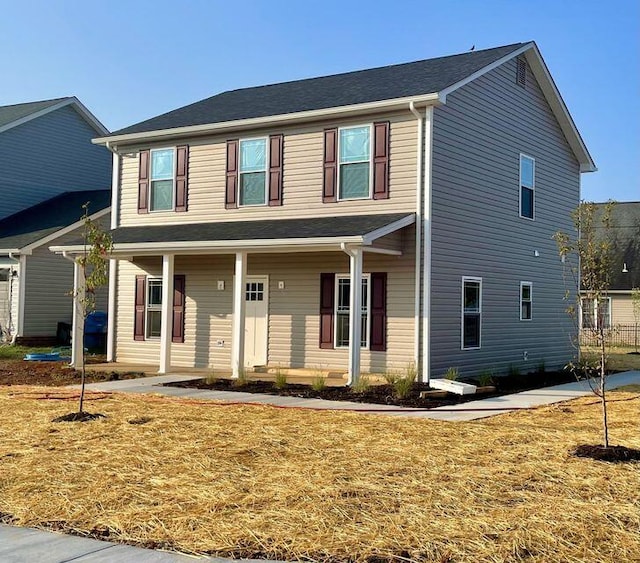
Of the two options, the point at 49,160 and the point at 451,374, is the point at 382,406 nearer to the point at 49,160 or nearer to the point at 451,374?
the point at 451,374

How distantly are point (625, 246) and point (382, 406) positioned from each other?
2527 centimetres

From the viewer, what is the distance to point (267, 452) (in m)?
7.85

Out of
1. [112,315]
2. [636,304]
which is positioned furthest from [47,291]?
[636,304]

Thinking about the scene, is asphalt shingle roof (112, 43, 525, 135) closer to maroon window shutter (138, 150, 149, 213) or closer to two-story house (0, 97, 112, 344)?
maroon window shutter (138, 150, 149, 213)

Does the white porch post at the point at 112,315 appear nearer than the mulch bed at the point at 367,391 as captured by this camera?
No

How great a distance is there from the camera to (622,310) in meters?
31.5

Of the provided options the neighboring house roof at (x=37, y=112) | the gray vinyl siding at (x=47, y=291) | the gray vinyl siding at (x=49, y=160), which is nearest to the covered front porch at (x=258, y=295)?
the gray vinyl siding at (x=47, y=291)

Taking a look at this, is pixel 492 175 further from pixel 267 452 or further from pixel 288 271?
pixel 267 452

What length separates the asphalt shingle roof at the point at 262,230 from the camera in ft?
45.0

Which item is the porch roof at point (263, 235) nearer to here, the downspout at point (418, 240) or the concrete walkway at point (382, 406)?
the downspout at point (418, 240)

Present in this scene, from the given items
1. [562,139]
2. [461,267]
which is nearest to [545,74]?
[562,139]

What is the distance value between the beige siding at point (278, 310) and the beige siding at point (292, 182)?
879mm

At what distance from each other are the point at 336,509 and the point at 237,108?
44.1 feet

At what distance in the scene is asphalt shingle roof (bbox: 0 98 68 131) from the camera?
25.4m
